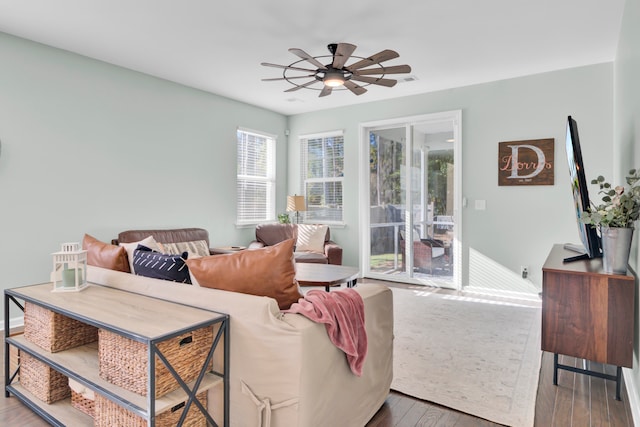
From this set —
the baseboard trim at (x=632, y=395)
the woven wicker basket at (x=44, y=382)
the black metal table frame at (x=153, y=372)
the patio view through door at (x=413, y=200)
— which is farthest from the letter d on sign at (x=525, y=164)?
the woven wicker basket at (x=44, y=382)

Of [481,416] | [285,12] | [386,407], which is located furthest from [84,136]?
[481,416]

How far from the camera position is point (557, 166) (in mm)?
4453

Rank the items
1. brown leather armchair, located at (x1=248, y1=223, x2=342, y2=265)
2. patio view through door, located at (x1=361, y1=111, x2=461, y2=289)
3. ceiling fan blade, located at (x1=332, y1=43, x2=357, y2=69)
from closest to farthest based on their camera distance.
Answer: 1. ceiling fan blade, located at (x1=332, y1=43, x2=357, y2=69)
2. brown leather armchair, located at (x1=248, y1=223, x2=342, y2=265)
3. patio view through door, located at (x1=361, y1=111, x2=461, y2=289)

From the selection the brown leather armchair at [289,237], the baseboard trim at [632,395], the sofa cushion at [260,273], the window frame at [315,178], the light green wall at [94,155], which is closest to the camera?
the sofa cushion at [260,273]

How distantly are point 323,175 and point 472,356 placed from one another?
4126 mm

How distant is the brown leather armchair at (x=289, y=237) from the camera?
202 inches

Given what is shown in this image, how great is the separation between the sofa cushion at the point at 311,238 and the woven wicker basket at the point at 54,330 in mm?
3668

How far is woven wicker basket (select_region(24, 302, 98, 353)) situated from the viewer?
1979mm

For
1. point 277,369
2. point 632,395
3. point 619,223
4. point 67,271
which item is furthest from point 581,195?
point 67,271

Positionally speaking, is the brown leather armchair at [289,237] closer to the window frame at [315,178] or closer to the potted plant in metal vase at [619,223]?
the window frame at [315,178]

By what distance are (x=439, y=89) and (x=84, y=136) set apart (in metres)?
4.41

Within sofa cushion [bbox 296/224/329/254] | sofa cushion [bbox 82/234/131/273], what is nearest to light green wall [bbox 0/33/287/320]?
sofa cushion [bbox 296/224/329/254]

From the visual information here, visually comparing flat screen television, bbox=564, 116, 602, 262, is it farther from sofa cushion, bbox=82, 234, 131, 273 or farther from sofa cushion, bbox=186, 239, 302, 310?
sofa cushion, bbox=82, 234, 131, 273

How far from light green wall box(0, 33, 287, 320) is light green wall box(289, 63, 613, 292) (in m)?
3.11
